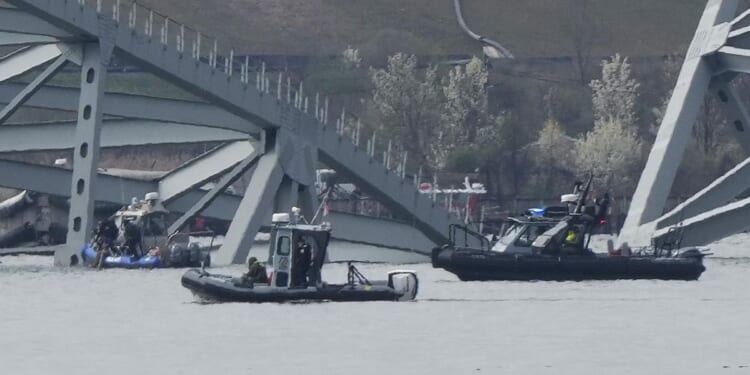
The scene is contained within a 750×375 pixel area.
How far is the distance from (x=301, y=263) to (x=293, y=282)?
21.4 inches

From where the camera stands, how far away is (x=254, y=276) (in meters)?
75.3

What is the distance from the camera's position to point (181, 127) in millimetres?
110375

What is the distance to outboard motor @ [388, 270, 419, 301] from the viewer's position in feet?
252

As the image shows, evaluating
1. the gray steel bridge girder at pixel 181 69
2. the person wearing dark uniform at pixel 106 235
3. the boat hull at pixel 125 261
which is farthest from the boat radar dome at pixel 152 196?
the gray steel bridge girder at pixel 181 69

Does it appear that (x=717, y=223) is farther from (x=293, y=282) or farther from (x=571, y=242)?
(x=293, y=282)

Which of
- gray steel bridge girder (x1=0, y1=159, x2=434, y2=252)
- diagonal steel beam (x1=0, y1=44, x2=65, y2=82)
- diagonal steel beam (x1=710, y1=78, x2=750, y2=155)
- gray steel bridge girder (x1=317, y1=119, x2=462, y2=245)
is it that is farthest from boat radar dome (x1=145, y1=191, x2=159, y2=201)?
diagonal steel beam (x1=710, y1=78, x2=750, y2=155)

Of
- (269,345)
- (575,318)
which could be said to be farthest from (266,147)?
(269,345)

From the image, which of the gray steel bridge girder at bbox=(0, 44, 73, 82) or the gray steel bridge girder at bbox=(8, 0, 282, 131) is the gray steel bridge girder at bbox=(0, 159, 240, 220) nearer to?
the gray steel bridge girder at bbox=(0, 44, 73, 82)

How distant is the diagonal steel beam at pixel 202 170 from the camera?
109250 millimetres

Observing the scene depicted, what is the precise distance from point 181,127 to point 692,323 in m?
43.1

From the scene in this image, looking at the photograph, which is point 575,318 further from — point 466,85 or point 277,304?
point 466,85

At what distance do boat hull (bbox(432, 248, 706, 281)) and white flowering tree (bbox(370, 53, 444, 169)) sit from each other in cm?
9571

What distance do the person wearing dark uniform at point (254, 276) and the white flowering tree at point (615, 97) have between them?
115610mm

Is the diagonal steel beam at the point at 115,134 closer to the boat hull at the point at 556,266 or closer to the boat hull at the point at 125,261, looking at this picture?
the boat hull at the point at 125,261
